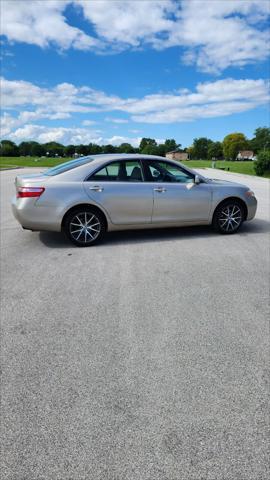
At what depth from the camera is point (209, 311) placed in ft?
10.9

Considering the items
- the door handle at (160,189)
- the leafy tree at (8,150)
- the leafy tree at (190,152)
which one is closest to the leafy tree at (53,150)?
the leafy tree at (8,150)

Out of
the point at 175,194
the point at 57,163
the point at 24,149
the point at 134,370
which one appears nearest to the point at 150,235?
the point at 175,194

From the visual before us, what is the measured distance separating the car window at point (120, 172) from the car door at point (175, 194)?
0.56ft

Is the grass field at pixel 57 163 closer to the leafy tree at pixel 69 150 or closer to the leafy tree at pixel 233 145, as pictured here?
the leafy tree at pixel 69 150

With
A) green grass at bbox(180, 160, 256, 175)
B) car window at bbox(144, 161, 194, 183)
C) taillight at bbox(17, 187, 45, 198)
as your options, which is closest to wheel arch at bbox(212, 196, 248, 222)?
car window at bbox(144, 161, 194, 183)

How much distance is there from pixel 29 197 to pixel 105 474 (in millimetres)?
4184

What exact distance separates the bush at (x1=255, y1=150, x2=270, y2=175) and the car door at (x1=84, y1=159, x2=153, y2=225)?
25389mm

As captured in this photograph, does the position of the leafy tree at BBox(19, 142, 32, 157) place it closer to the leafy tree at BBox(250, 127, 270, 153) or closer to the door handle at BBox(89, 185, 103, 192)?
the leafy tree at BBox(250, 127, 270, 153)

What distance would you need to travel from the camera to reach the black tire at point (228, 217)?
20.6ft

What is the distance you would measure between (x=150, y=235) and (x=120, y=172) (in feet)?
4.48

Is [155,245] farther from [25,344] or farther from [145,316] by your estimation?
[25,344]

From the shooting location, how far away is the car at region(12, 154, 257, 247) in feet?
17.2

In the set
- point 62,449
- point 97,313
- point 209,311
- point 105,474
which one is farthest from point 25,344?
point 209,311

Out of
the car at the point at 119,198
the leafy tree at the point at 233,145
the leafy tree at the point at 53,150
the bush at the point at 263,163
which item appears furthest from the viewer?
the leafy tree at the point at 53,150
